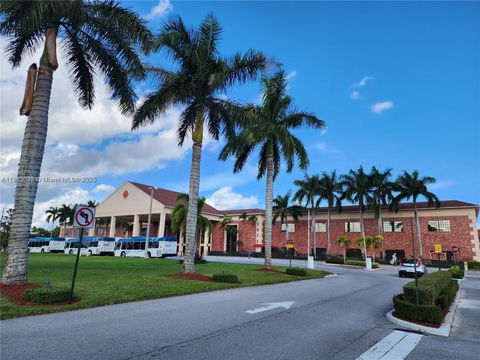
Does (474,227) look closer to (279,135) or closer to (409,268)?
(409,268)

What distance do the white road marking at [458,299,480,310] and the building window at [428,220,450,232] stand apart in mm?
40276

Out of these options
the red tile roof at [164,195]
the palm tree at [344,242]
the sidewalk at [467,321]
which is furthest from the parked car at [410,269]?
the red tile roof at [164,195]

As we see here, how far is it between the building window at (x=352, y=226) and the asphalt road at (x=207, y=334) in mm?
48221

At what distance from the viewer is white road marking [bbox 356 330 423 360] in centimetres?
634

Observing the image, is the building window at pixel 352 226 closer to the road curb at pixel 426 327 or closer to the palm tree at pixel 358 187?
the palm tree at pixel 358 187

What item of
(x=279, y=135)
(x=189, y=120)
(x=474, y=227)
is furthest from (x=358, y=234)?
(x=189, y=120)

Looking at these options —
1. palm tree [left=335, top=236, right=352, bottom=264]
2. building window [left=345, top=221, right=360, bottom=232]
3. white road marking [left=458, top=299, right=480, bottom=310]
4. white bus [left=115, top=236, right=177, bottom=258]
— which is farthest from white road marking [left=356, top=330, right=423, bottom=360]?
building window [left=345, top=221, right=360, bottom=232]

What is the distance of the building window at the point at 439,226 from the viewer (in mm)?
50812

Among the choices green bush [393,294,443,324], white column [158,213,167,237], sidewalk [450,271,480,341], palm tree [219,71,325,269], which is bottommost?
sidewalk [450,271,480,341]

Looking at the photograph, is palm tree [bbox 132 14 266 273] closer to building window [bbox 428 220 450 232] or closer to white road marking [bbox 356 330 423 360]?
white road marking [bbox 356 330 423 360]

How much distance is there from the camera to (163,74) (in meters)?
18.2

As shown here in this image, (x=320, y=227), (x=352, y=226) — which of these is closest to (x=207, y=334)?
(x=352, y=226)

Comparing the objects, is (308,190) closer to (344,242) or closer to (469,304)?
(344,242)

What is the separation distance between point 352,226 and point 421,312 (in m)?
50.7
